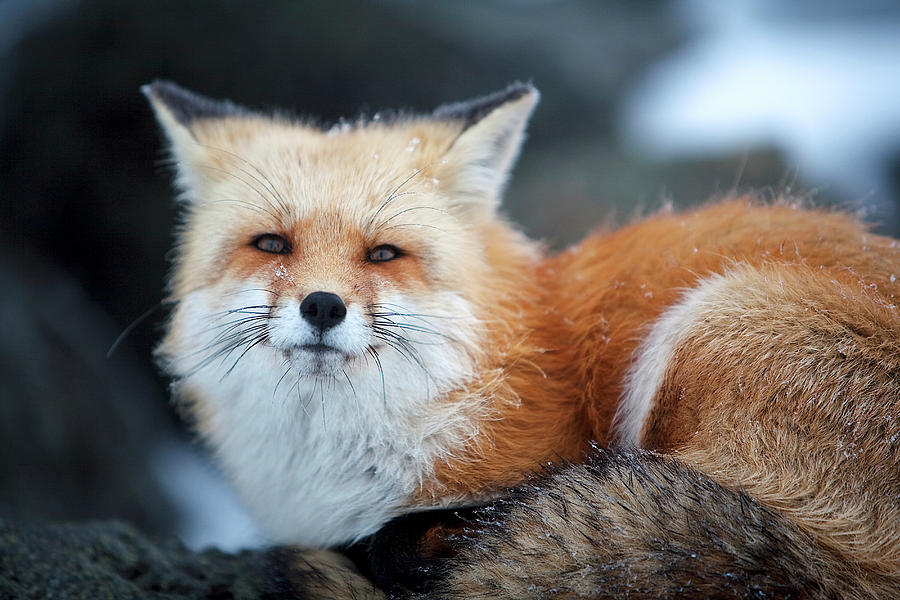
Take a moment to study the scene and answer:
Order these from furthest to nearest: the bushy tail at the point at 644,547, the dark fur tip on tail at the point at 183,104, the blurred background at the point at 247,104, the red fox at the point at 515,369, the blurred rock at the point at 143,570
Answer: the blurred background at the point at 247,104 < the dark fur tip on tail at the point at 183,104 < the blurred rock at the point at 143,570 < the red fox at the point at 515,369 < the bushy tail at the point at 644,547

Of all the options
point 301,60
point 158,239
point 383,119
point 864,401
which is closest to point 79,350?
point 158,239

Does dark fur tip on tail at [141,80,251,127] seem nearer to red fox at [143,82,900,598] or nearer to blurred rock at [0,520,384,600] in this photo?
red fox at [143,82,900,598]

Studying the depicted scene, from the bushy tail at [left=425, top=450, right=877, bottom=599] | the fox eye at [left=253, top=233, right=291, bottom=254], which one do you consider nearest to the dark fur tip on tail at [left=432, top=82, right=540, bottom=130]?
the fox eye at [left=253, top=233, right=291, bottom=254]

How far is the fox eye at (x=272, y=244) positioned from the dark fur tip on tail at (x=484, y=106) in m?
0.71

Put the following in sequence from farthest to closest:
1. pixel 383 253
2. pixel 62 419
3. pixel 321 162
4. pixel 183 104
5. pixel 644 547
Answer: pixel 62 419
pixel 183 104
pixel 321 162
pixel 383 253
pixel 644 547

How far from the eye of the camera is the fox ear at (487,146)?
2152 millimetres

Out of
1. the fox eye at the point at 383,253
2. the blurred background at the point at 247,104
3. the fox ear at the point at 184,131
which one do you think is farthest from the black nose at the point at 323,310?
the blurred background at the point at 247,104

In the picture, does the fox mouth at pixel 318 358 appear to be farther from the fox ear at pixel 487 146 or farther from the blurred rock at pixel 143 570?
the fox ear at pixel 487 146

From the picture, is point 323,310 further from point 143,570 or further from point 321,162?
point 143,570

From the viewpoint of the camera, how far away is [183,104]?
235cm

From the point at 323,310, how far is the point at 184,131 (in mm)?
946

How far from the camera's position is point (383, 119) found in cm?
248

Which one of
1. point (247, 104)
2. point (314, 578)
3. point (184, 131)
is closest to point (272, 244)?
point (184, 131)

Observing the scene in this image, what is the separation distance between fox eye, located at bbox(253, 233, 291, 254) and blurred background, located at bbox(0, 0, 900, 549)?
2943 millimetres
